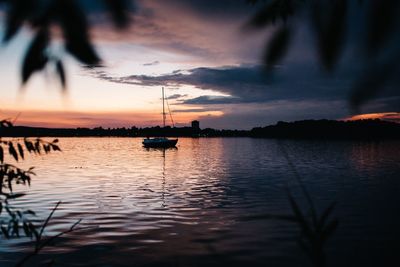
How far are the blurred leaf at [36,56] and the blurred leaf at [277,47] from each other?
2.50ft

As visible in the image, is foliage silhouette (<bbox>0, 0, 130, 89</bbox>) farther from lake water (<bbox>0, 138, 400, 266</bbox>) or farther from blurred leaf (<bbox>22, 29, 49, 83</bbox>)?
lake water (<bbox>0, 138, 400, 266</bbox>)

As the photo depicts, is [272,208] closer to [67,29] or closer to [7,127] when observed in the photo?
[7,127]

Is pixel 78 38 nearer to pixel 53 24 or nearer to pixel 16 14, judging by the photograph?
pixel 53 24

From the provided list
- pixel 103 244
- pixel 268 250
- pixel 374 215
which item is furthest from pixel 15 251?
pixel 374 215

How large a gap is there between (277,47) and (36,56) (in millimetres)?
860

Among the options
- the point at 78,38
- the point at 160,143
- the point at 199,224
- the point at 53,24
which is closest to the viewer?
the point at 78,38

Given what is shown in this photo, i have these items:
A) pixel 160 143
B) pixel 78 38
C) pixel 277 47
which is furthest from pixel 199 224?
pixel 160 143

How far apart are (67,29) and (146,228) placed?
60.2 ft

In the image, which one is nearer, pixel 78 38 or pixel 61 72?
pixel 78 38

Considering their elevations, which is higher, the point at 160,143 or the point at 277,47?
the point at 277,47

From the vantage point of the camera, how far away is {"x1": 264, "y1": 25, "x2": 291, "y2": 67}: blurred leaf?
1411 mm

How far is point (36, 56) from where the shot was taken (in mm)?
1256

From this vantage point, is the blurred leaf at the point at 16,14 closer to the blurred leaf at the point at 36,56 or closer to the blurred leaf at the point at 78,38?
the blurred leaf at the point at 36,56

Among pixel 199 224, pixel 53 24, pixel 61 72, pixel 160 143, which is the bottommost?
pixel 199 224
